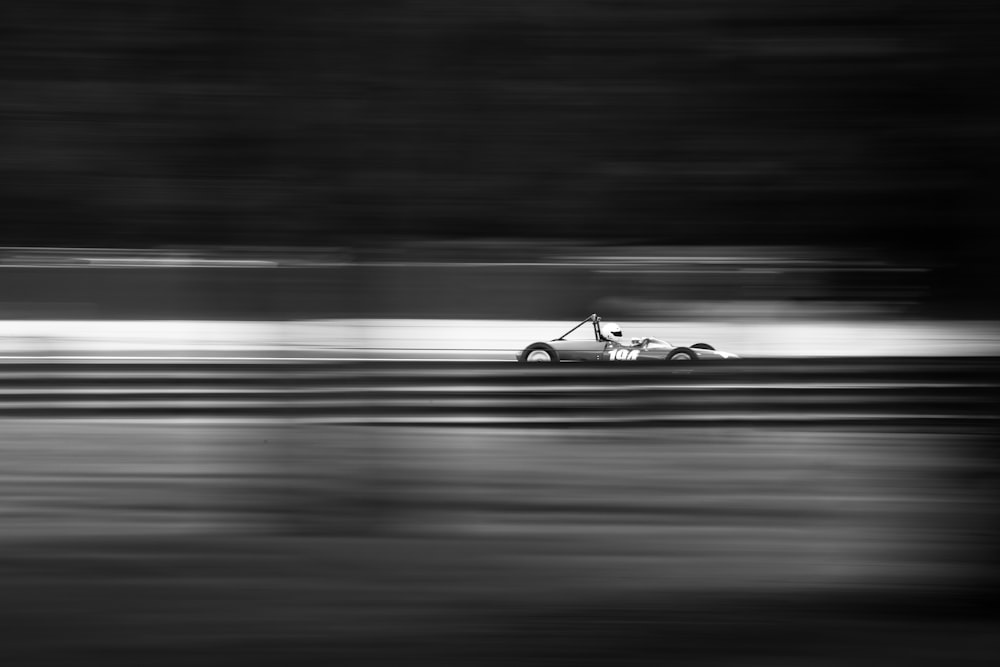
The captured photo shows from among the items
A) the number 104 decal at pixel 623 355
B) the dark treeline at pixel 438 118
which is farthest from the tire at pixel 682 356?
the dark treeline at pixel 438 118

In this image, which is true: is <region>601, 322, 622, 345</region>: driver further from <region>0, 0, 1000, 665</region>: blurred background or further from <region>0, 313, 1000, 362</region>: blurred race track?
<region>0, 0, 1000, 665</region>: blurred background

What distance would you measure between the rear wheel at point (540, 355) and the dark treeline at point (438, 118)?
1273 millimetres

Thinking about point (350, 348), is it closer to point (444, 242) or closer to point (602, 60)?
point (444, 242)

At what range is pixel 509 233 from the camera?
267 centimetres

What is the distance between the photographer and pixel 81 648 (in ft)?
8.37

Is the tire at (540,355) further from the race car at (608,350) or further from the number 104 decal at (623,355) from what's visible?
the number 104 decal at (623,355)

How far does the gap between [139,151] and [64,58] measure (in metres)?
0.29

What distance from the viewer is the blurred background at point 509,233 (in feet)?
8.05

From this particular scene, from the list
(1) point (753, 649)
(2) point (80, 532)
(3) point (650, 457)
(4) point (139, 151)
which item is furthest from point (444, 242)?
(3) point (650, 457)

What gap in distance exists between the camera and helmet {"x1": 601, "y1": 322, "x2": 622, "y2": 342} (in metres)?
3.29

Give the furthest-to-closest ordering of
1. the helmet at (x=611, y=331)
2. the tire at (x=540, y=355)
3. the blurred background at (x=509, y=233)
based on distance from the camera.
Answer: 1. the tire at (x=540, y=355)
2. the helmet at (x=611, y=331)
3. the blurred background at (x=509, y=233)

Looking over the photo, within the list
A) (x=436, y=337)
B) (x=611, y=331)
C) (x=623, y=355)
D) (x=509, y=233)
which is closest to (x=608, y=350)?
(x=623, y=355)

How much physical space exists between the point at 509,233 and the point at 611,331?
83 cm

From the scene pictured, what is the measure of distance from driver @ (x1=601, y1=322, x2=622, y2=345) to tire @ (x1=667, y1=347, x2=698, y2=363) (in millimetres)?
184
